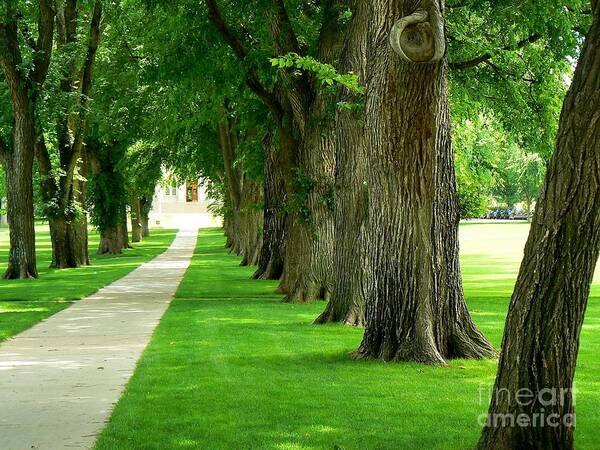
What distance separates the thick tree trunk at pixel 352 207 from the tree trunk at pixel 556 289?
368 inches

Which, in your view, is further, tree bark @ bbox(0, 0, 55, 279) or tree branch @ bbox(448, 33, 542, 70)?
tree bark @ bbox(0, 0, 55, 279)

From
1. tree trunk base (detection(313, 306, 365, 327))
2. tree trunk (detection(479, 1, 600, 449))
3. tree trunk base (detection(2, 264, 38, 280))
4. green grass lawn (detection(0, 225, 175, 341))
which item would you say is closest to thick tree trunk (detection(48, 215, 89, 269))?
green grass lawn (detection(0, 225, 175, 341))

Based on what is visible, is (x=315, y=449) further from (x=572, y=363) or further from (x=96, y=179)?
(x=96, y=179)

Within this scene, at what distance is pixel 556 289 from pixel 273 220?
24.4 meters

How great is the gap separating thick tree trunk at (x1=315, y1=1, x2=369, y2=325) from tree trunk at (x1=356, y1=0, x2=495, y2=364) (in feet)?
13.0

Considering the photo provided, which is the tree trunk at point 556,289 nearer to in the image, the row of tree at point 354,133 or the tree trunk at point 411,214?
the row of tree at point 354,133

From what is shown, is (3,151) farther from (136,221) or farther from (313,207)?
(136,221)

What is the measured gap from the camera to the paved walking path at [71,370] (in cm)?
830

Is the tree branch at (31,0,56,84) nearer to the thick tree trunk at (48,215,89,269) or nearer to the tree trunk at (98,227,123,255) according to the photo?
the thick tree trunk at (48,215,89,269)

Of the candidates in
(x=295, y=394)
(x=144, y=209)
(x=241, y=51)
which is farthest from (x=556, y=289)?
(x=144, y=209)

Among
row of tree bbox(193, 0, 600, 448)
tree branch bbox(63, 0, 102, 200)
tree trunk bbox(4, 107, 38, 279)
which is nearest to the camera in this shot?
row of tree bbox(193, 0, 600, 448)

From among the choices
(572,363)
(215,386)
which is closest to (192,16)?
(215,386)

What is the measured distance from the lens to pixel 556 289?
21.4 ft

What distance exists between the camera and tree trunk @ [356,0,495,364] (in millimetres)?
11703
